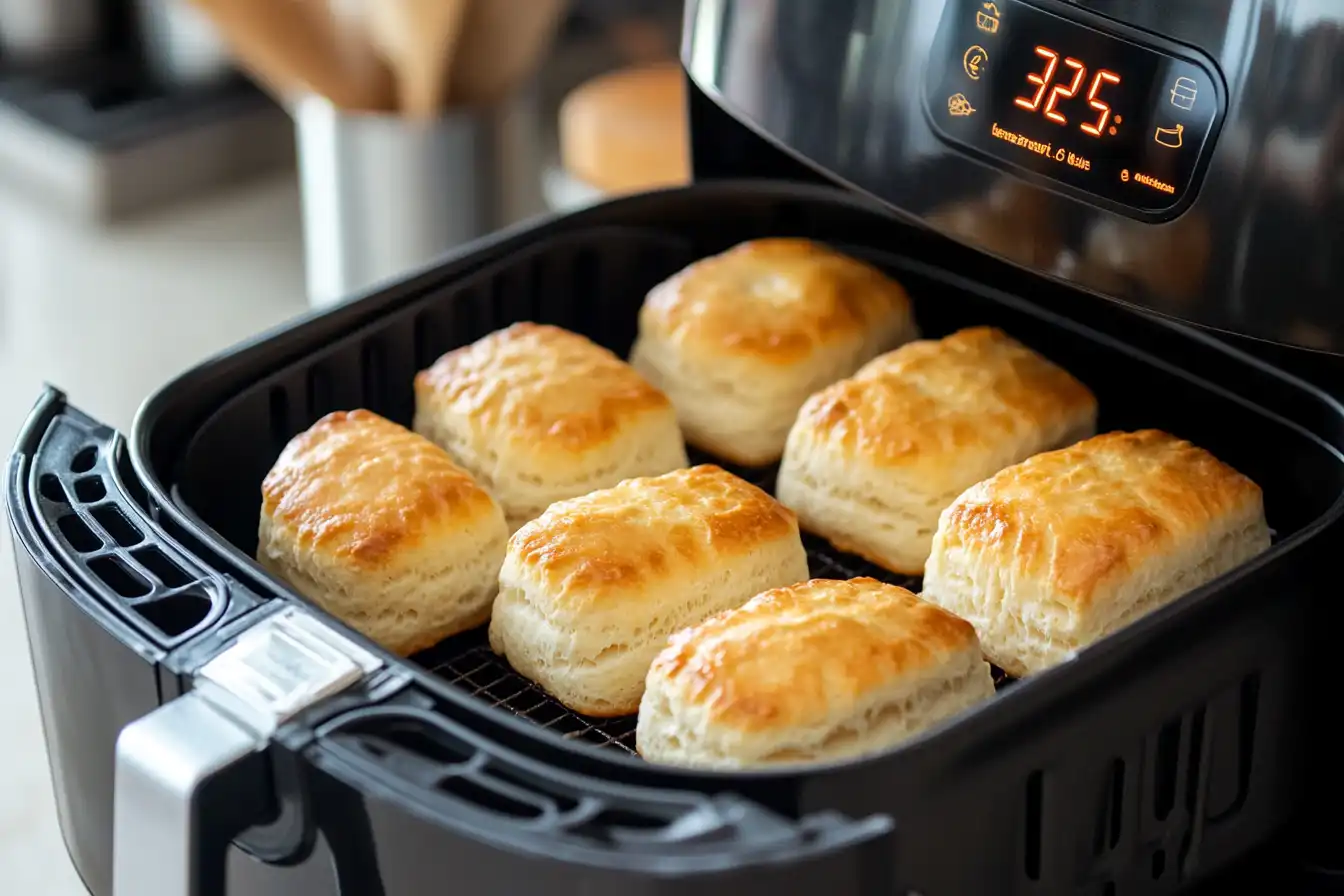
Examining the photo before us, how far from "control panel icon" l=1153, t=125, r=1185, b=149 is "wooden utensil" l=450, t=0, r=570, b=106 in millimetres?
765

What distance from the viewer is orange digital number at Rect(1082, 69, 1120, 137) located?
0.86m

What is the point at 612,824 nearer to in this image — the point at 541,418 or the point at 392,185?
the point at 541,418

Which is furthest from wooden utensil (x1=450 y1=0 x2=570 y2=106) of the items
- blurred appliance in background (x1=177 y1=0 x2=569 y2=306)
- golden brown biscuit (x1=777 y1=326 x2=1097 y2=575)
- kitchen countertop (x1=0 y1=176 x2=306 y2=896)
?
golden brown biscuit (x1=777 y1=326 x2=1097 y2=575)

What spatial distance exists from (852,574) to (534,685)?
0.69 ft

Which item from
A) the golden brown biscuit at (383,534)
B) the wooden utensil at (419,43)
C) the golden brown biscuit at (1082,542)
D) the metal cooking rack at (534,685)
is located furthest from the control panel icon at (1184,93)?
the wooden utensil at (419,43)

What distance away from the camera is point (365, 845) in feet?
2.26

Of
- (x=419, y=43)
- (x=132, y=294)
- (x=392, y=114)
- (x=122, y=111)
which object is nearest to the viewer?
(x=419, y=43)

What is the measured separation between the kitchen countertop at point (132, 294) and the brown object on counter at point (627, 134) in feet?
1.15

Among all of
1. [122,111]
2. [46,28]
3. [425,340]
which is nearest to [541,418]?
[425,340]

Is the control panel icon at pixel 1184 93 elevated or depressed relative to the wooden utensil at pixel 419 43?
elevated

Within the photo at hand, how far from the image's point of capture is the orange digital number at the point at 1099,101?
86 centimetres

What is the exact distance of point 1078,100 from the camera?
2.88ft

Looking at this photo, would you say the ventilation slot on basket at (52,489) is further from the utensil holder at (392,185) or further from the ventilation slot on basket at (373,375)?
the utensil holder at (392,185)

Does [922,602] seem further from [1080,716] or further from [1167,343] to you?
[1167,343]
